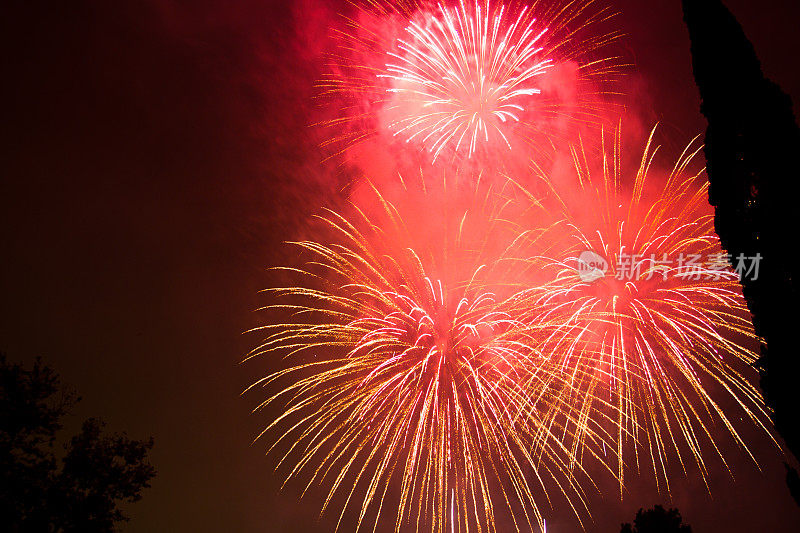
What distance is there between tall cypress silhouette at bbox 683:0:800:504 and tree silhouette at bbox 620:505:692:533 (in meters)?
10.9

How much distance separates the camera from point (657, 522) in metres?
20.9

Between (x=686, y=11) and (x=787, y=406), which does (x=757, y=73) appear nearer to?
(x=686, y=11)

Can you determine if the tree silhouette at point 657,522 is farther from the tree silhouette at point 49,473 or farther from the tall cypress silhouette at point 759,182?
the tree silhouette at point 49,473

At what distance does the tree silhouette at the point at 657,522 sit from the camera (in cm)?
2059

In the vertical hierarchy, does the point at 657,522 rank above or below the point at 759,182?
below

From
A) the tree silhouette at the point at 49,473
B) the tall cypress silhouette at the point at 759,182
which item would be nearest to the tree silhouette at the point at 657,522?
the tall cypress silhouette at the point at 759,182

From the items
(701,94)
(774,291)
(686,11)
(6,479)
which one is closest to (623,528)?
(774,291)

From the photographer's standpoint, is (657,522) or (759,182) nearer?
(759,182)

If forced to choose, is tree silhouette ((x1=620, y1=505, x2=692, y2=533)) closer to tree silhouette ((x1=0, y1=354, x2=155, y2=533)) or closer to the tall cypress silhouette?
the tall cypress silhouette

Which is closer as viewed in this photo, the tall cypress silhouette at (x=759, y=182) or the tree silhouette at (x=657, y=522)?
the tall cypress silhouette at (x=759, y=182)

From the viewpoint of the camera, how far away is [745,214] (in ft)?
42.7

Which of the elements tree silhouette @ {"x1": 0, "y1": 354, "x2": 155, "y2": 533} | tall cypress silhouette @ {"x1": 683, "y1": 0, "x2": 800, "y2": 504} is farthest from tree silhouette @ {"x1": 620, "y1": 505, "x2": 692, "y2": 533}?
tree silhouette @ {"x1": 0, "y1": 354, "x2": 155, "y2": 533}

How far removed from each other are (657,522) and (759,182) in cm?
1514

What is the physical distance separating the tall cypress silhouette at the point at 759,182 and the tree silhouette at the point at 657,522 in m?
10.9
